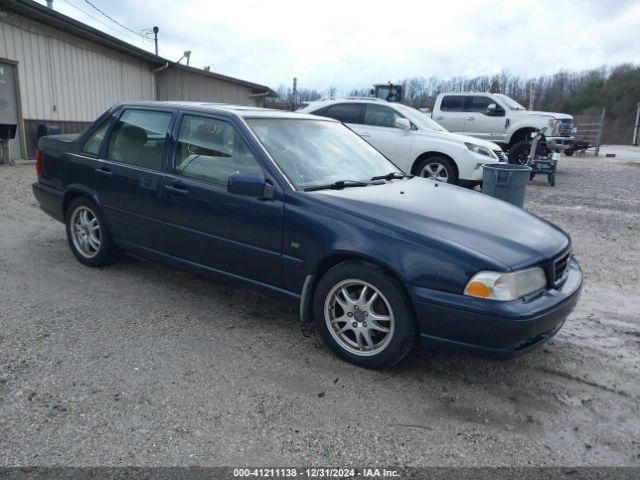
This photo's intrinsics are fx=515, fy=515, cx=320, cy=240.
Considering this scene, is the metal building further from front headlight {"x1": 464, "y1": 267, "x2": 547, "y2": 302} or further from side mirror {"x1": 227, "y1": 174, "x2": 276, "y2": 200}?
front headlight {"x1": 464, "y1": 267, "x2": 547, "y2": 302}

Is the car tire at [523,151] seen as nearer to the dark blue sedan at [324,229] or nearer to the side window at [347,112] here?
the side window at [347,112]

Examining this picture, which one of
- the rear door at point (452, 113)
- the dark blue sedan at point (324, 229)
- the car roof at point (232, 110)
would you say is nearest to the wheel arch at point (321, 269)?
the dark blue sedan at point (324, 229)

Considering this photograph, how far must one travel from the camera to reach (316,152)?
13.7 feet

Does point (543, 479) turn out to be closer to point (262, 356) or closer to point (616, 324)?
point (262, 356)

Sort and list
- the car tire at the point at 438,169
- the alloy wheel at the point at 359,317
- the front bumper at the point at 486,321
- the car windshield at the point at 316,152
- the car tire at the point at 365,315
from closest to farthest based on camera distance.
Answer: the front bumper at the point at 486,321
the car tire at the point at 365,315
the alloy wheel at the point at 359,317
the car windshield at the point at 316,152
the car tire at the point at 438,169

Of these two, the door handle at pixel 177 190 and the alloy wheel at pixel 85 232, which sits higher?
the door handle at pixel 177 190

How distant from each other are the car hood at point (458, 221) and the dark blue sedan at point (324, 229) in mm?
14

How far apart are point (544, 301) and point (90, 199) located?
411 centimetres

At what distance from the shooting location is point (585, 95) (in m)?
60.2

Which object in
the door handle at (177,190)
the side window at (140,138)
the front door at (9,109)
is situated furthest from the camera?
the front door at (9,109)

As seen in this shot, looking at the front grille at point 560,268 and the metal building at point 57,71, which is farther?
the metal building at point 57,71

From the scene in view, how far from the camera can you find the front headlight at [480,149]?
367 inches

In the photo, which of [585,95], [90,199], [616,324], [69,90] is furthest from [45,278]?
[585,95]

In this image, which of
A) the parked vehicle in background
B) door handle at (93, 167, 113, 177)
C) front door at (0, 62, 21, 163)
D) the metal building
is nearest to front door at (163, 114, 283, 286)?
door handle at (93, 167, 113, 177)
